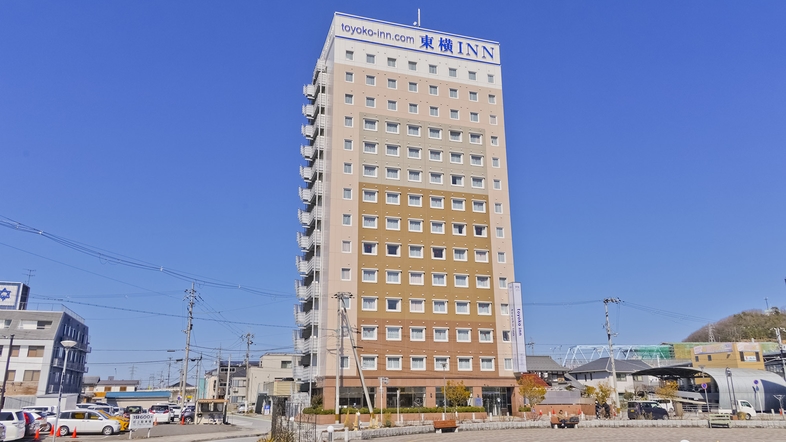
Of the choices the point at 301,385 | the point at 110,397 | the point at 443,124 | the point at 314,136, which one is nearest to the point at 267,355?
the point at 110,397

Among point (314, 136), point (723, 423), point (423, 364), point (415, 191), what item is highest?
point (314, 136)

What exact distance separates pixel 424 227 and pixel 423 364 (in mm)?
15581

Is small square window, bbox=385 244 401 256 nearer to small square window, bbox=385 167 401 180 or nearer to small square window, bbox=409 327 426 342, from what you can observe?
small square window, bbox=385 167 401 180

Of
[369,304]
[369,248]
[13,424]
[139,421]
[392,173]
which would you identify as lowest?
[139,421]

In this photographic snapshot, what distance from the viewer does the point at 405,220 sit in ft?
222

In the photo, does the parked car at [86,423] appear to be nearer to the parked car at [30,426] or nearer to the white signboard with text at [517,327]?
the parked car at [30,426]

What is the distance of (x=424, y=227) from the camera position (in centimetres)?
6800

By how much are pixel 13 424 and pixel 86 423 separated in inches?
388

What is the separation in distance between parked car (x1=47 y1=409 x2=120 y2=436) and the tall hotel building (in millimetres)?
22297

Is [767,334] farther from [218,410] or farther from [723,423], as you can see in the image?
[218,410]

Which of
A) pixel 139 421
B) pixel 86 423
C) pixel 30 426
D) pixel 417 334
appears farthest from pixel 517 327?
pixel 30 426

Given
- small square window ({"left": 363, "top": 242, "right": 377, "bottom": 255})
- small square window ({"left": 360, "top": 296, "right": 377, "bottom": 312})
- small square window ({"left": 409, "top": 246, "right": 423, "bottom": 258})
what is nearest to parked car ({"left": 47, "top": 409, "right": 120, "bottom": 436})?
small square window ({"left": 360, "top": 296, "right": 377, "bottom": 312})

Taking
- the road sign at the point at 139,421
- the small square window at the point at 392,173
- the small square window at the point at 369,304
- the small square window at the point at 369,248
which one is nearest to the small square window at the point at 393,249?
the small square window at the point at 369,248

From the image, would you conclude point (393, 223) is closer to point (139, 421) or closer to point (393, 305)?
point (393, 305)
